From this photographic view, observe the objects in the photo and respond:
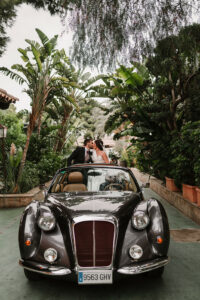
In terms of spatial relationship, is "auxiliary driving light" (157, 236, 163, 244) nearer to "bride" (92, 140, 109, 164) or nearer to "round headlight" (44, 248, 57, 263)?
"round headlight" (44, 248, 57, 263)

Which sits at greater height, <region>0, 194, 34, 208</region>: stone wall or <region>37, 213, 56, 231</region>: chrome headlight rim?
<region>37, 213, 56, 231</region>: chrome headlight rim

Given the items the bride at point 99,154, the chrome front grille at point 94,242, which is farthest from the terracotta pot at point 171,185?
the chrome front grille at point 94,242

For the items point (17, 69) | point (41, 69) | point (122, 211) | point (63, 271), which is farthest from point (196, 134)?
point (17, 69)

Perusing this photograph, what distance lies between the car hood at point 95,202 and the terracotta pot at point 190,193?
10.5 ft

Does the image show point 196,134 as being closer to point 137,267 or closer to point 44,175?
point 137,267

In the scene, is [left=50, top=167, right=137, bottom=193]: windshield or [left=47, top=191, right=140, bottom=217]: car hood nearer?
[left=47, top=191, right=140, bottom=217]: car hood

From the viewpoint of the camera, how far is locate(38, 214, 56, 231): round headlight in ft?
9.79

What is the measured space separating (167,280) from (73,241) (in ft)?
4.05

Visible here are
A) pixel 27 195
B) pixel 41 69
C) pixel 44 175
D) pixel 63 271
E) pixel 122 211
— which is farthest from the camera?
pixel 44 175

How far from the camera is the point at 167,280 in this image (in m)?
3.19

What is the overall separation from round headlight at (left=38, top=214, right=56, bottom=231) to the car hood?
171mm

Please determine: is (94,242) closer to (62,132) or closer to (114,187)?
(114,187)

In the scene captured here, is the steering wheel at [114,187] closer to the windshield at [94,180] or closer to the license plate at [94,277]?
the windshield at [94,180]

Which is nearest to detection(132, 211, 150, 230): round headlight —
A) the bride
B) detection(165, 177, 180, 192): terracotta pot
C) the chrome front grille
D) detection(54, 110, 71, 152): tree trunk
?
the chrome front grille
